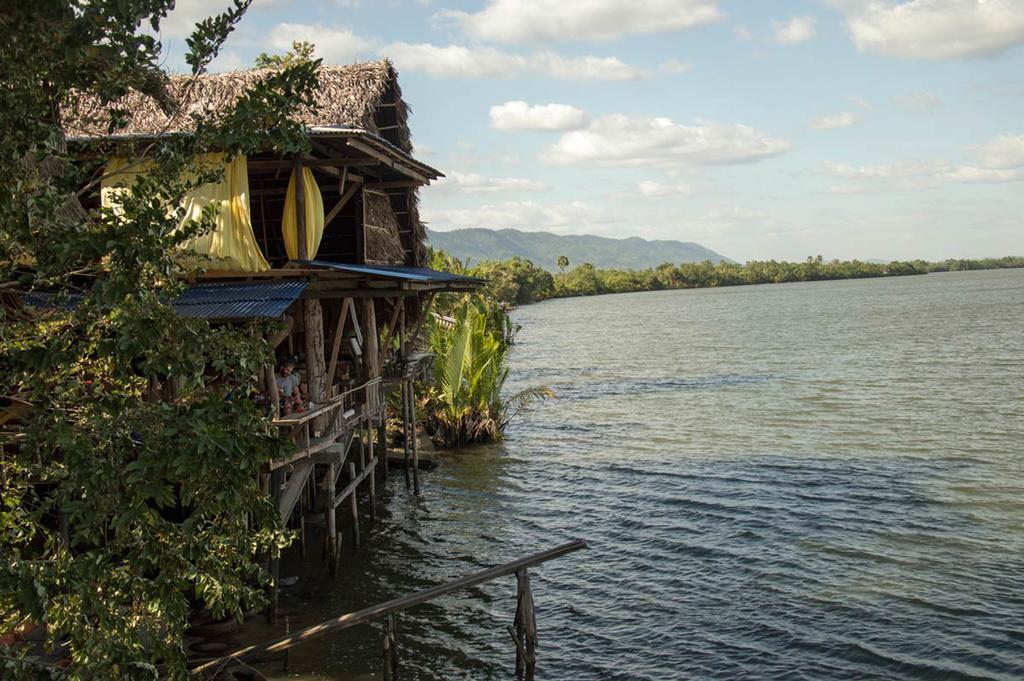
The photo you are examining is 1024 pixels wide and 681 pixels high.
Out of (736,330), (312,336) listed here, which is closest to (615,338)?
(736,330)

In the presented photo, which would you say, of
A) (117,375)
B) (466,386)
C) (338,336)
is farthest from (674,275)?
(117,375)

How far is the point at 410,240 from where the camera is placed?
66.7 feet

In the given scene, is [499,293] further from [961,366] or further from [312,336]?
[312,336]

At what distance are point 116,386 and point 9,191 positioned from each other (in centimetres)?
172

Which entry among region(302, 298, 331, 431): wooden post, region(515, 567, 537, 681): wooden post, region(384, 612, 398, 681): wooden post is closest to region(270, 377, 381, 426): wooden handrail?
region(302, 298, 331, 431): wooden post

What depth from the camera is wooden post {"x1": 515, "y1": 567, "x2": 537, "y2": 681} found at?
35.9ft

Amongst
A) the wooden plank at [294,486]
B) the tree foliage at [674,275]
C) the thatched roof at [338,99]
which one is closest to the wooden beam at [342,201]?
the thatched roof at [338,99]

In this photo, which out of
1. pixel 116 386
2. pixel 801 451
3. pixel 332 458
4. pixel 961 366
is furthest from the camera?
pixel 961 366

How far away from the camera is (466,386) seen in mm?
25141

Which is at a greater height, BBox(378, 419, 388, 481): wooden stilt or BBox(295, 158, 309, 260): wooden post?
BBox(295, 158, 309, 260): wooden post

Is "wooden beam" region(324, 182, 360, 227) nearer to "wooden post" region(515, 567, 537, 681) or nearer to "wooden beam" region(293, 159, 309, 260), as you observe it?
"wooden beam" region(293, 159, 309, 260)

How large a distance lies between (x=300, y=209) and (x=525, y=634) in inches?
294

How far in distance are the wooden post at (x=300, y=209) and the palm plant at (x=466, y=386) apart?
9276 mm

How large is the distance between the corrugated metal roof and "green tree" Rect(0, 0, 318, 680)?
619 centimetres
